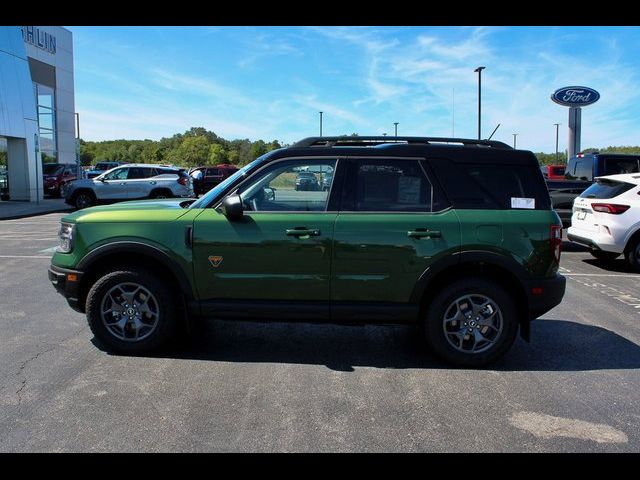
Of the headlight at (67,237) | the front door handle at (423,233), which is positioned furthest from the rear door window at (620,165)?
the headlight at (67,237)

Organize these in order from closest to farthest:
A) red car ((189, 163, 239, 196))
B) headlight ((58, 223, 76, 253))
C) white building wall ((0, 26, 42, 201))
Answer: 1. headlight ((58, 223, 76, 253))
2. white building wall ((0, 26, 42, 201))
3. red car ((189, 163, 239, 196))

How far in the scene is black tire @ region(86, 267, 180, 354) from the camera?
181 inches

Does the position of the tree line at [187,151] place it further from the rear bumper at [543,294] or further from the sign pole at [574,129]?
the rear bumper at [543,294]

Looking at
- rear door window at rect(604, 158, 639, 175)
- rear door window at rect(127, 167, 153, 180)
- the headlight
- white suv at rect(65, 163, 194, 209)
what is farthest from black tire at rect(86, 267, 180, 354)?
rear door window at rect(127, 167, 153, 180)

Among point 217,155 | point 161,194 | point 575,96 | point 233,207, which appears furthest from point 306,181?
point 217,155

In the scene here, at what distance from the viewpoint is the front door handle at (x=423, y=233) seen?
14.4 feet

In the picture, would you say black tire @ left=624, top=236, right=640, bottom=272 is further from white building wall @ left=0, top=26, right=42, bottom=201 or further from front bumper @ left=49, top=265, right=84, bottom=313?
white building wall @ left=0, top=26, right=42, bottom=201

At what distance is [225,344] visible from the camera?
5.06 meters

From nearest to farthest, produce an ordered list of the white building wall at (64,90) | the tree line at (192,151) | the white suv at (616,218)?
the white suv at (616,218) → the white building wall at (64,90) → the tree line at (192,151)

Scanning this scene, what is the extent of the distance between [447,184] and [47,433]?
3.49 meters

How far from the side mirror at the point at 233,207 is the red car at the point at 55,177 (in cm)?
2604

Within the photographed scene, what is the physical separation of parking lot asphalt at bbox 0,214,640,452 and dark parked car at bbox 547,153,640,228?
667 cm

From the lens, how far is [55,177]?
2711 cm
